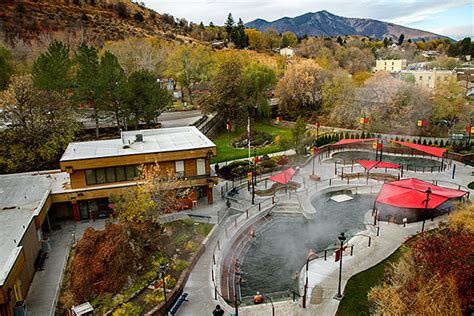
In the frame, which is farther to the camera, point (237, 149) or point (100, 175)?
point (237, 149)

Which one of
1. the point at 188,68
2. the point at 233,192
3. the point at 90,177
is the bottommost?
the point at 233,192

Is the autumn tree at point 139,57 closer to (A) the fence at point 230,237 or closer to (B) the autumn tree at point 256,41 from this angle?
(A) the fence at point 230,237

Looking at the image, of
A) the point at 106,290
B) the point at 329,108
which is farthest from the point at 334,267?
the point at 329,108

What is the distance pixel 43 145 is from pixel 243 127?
31029mm

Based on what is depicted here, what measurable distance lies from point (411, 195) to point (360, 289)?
11785 millimetres

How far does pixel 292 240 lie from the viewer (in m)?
28.0

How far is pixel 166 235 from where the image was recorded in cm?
2700

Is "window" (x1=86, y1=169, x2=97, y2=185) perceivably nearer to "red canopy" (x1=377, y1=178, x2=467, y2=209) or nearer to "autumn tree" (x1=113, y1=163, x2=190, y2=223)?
"autumn tree" (x1=113, y1=163, x2=190, y2=223)

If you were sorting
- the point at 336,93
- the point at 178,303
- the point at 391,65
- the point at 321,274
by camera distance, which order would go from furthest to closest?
the point at 391,65 < the point at 336,93 < the point at 321,274 < the point at 178,303

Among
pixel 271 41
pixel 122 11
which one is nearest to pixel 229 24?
pixel 271 41

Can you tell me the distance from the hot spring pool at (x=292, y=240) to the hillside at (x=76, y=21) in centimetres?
7398

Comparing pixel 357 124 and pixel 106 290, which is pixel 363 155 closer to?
pixel 357 124

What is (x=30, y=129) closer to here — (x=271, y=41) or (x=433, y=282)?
(x=433, y=282)

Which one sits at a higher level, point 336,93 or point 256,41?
point 256,41
